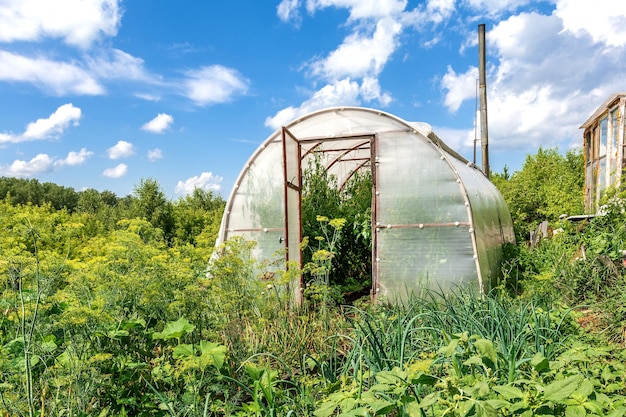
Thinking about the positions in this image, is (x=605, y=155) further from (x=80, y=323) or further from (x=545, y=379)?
(x=80, y=323)

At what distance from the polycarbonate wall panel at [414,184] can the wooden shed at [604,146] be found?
4.85m

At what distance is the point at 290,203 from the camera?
629 cm

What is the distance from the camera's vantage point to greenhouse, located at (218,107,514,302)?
6.07m

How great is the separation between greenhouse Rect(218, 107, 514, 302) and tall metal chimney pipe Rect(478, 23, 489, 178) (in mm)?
4947

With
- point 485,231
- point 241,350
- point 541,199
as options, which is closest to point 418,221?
point 485,231

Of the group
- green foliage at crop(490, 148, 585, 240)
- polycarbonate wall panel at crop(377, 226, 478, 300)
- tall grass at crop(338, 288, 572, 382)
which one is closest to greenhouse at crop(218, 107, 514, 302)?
polycarbonate wall panel at crop(377, 226, 478, 300)

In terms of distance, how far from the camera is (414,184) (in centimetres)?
636

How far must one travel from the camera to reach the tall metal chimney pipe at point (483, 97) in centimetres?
1156

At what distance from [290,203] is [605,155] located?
9.85m

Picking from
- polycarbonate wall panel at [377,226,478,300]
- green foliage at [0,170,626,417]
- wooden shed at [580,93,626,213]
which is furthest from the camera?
wooden shed at [580,93,626,213]

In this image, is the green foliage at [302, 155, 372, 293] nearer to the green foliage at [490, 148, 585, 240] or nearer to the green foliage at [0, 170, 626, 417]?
the green foliage at [0, 170, 626, 417]

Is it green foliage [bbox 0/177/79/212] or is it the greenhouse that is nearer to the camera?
the greenhouse


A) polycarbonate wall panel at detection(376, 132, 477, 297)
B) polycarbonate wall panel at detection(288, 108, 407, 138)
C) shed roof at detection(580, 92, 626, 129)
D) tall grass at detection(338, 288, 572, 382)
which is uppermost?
shed roof at detection(580, 92, 626, 129)

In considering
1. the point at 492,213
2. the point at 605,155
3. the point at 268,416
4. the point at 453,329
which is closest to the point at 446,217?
the point at 492,213
